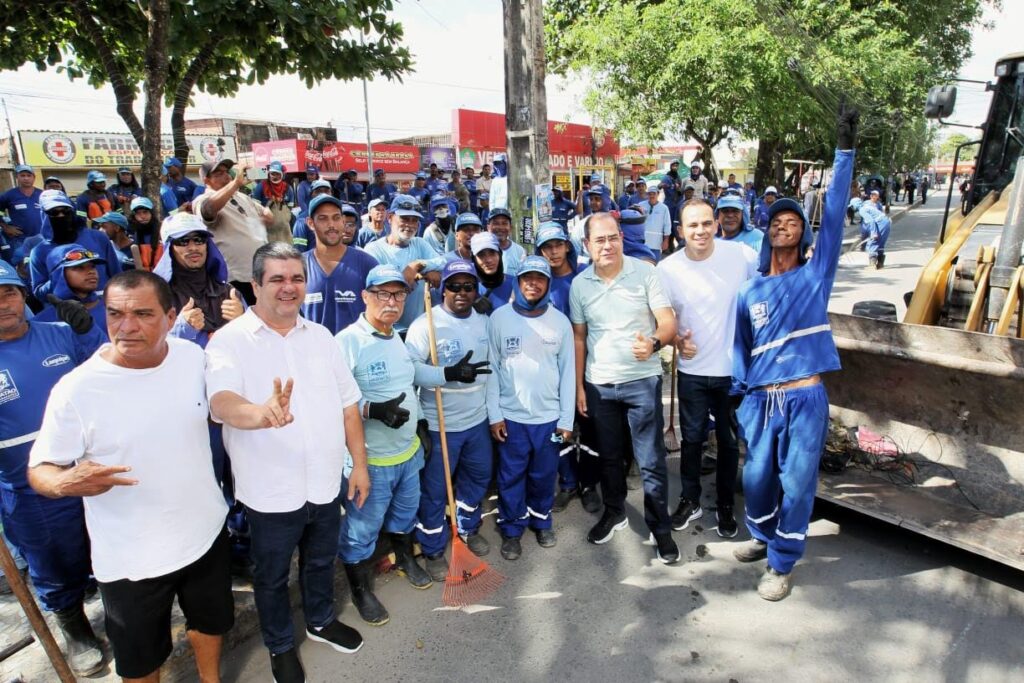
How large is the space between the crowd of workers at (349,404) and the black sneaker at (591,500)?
0.03 feet

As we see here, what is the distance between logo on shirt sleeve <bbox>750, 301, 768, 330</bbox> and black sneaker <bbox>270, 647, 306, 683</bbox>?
2.87 metres

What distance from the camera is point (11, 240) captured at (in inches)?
306

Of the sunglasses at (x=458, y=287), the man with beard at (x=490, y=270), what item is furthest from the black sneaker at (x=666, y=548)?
the sunglasses at (x=458, y=287)

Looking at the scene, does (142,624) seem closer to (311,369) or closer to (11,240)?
(311,369)

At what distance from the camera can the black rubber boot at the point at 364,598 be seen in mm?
3230

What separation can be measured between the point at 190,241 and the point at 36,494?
4.60 feet

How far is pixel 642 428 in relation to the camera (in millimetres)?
3639

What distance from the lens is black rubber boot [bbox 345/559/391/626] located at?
10.6 ft

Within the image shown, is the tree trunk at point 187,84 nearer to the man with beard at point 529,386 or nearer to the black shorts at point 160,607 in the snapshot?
the man with beard at point 529,386

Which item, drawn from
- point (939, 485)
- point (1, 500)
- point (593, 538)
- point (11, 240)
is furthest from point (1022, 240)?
point (11, 240)

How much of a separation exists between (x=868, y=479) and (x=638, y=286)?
210 centimetres

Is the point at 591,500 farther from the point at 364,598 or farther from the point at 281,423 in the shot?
the point at 281,423

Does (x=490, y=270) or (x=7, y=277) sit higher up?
(x=7, y=277)

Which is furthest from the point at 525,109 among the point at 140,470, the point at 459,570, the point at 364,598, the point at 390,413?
the point at 140,470
